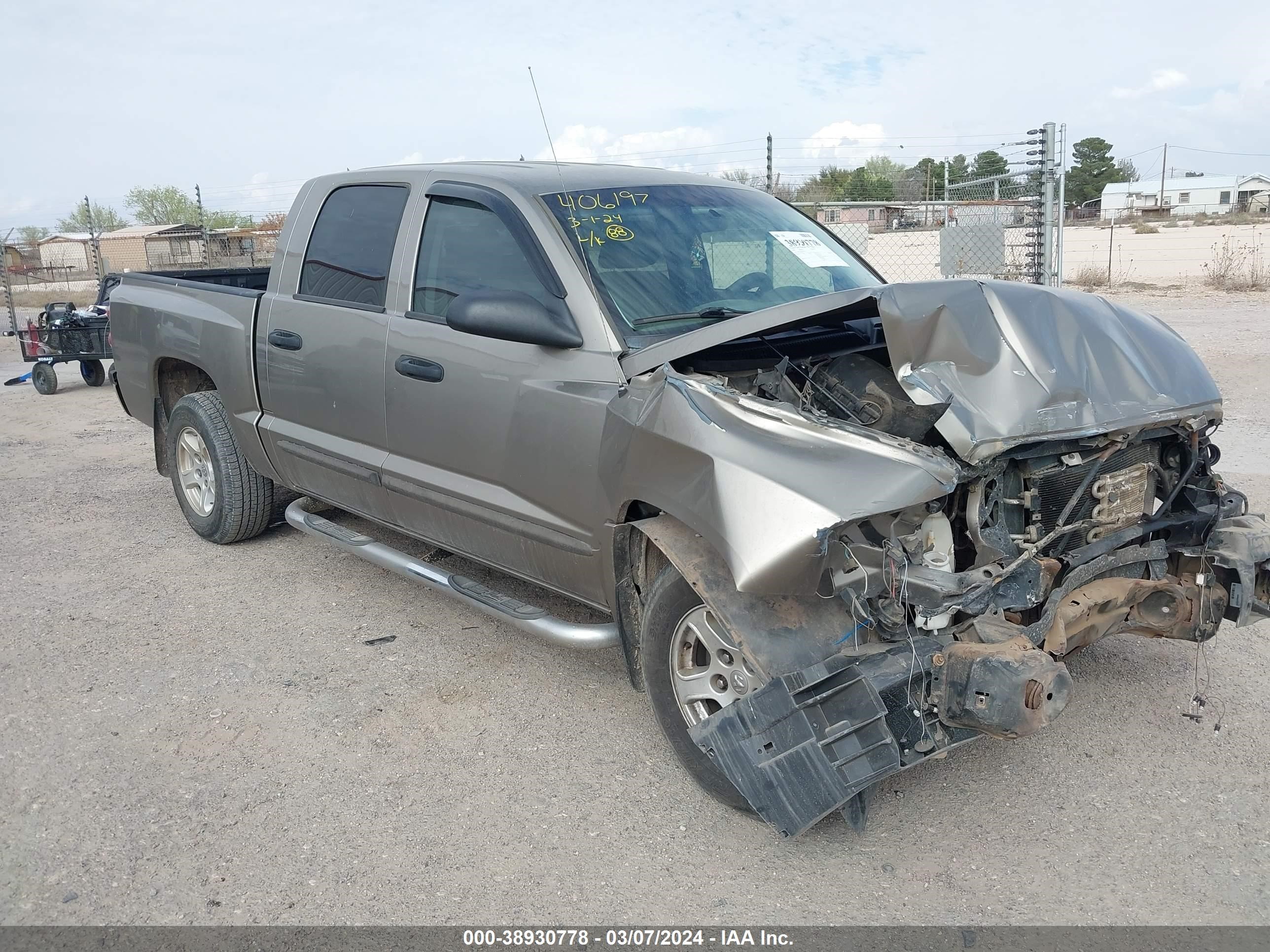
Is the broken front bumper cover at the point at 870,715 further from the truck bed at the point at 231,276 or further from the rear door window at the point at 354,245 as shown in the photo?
the truck bed at the point at 231,276

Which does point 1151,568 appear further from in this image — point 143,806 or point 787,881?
point 143,806

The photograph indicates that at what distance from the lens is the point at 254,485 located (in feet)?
18.9

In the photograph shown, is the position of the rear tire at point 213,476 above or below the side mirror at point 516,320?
below

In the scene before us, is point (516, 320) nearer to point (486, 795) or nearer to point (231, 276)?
point (486, 795)

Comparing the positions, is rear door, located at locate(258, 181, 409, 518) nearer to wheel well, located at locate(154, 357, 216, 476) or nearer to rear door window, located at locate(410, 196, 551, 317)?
rear door window, located at locate(410, 196, 551, 317)

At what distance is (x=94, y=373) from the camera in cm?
1239

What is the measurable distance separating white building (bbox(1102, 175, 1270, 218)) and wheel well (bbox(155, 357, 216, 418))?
6521cm

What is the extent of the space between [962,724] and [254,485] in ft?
14.0

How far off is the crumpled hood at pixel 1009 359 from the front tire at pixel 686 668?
0.78 metres

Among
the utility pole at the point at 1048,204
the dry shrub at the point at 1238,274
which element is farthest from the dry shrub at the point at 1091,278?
the utility pole at the point at 1048,204

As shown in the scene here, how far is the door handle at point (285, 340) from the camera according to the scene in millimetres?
4836

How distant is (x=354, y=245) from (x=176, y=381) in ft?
7.02

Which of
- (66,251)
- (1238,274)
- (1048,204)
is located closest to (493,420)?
(1048,204)

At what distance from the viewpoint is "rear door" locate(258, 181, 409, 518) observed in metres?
4.47
